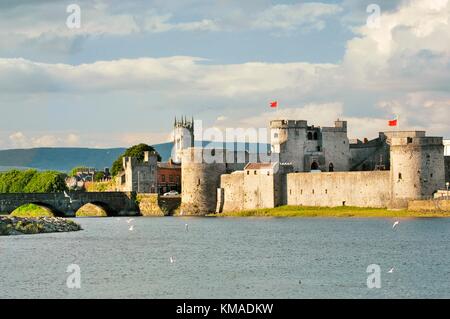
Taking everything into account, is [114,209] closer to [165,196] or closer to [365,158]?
[165,196]

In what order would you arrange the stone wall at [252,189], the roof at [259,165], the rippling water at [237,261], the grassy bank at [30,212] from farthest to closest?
the grassy bank at [30,212], the roof at [259,165], the stone wall at [252,189], the rippling water at [237,261]

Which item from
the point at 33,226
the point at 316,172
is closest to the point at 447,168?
the point at 316,172

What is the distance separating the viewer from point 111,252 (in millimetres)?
48062

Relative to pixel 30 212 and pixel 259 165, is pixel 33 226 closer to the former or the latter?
pixel 259 165

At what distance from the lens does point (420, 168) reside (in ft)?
225

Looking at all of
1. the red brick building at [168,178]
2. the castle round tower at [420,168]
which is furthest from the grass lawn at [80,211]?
the castle round tower at [420,168]

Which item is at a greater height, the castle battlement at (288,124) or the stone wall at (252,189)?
the castle battlement at (288,124)

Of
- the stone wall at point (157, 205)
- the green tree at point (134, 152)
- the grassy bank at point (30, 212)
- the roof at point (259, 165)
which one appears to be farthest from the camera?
the green tree at point (134, 152)

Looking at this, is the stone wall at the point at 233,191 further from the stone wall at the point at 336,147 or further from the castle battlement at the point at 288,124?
the stone wall at the point at 336,147

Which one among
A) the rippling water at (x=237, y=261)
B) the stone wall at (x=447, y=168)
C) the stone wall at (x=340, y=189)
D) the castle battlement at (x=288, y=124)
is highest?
the castle battlement at (x=288, y=124)

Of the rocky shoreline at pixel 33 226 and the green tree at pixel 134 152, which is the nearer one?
the rocky shoreline at pixel 33 226

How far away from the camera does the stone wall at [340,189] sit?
71.9 meters
